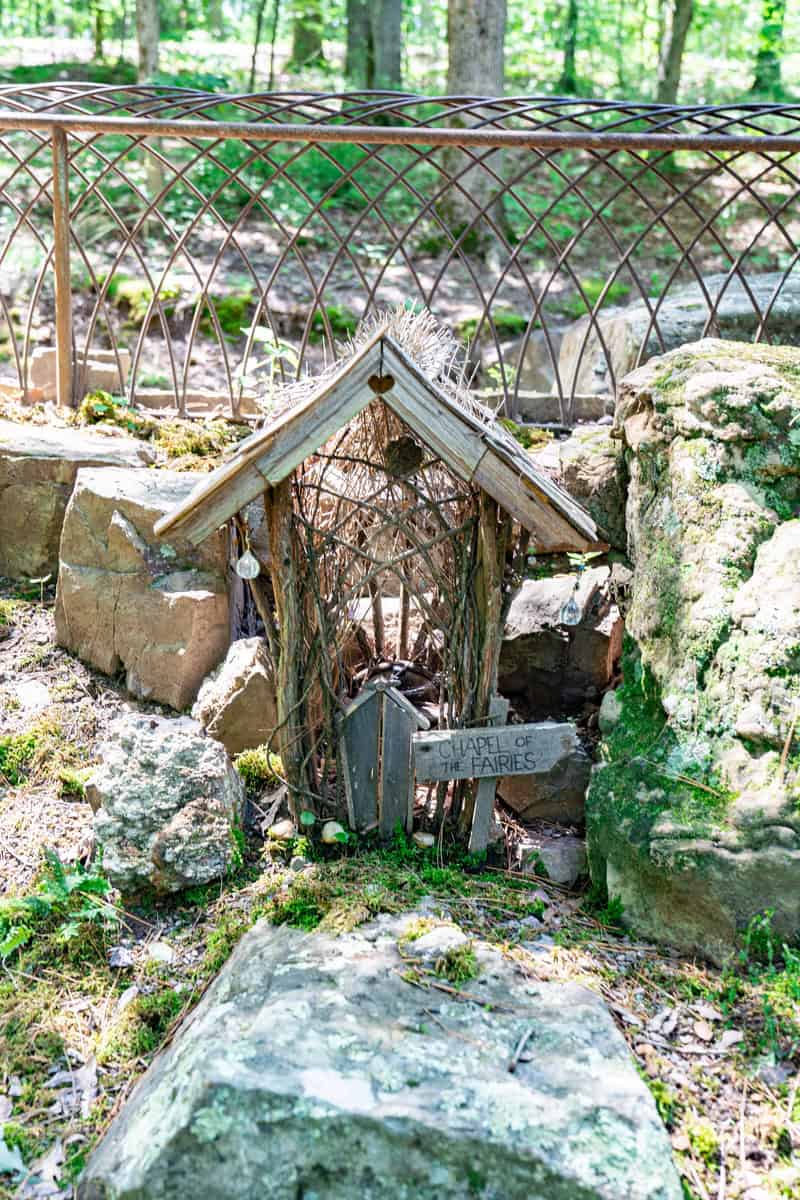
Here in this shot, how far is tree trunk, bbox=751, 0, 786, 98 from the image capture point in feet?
40.5

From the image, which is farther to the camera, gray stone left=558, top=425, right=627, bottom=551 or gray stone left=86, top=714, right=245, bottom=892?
gray stone left=558, top=425, right=627, bottom=551

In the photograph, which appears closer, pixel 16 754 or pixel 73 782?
pixel 73 782

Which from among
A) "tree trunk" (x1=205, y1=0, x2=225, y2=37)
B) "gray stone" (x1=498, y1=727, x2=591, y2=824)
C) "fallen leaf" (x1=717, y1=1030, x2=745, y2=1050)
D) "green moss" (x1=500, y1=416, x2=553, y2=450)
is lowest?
"fallen leaf" (x1=717, y1=1030, x2=745, y2=1050)

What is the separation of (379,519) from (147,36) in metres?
7.27

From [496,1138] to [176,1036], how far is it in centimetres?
96

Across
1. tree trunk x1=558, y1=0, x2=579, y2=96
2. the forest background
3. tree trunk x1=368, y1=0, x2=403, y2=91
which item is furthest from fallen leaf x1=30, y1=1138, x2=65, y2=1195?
tree trunk x1=558, y1=0, x2=579, y2=96

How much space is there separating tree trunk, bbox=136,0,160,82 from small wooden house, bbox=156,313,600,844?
709cm

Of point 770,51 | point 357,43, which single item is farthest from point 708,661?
point 357,43

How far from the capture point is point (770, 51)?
12.7 m

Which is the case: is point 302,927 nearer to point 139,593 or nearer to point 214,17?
point 139,593

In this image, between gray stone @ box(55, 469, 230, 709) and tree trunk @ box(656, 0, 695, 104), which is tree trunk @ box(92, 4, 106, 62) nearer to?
tree trunk @ box(656, 0, 695, 104)

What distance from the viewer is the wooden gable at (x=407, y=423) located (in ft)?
9.45

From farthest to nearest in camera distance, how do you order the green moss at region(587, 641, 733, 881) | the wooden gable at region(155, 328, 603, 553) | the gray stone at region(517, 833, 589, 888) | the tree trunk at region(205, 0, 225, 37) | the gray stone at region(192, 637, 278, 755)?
the tree trunk at region(205, 0, 225, 37) < the gray stone at region(192, 637, 278, 755) < the gray stone at region(517, 833, 589, 888) < the green moss at region(587, 641, 733, 881) < the wooden gable at region(155, 328, 603, 553)

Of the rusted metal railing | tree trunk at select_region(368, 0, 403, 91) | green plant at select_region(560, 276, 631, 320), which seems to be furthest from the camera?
tree trunk at select_region(368, 0, 403, 91)
